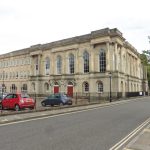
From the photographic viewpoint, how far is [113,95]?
51562mm

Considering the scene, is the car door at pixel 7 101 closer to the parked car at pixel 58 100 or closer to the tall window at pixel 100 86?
the parked car at pixel 58 100

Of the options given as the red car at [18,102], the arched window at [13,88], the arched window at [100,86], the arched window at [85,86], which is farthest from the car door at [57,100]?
the arched window at [13,88]

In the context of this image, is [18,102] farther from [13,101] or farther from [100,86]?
[100,86]

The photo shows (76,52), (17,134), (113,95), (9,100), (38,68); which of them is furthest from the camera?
(38,68)

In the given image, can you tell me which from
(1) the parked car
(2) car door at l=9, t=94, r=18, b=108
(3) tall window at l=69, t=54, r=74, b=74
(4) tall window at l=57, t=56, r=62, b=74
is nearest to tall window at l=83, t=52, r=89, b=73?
(3) tall window at l=69, t=54, r=74, b=74

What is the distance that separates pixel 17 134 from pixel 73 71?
1947 inches

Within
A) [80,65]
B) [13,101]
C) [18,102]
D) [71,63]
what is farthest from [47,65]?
[18,102]

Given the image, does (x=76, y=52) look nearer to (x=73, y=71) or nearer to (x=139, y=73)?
(x=73, y=71)

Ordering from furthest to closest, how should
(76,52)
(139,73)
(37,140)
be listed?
(139,73) < (76,52) < (37,140)

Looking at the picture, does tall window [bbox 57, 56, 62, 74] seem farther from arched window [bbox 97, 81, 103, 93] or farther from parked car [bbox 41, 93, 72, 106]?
parked car [bbox 41, 93, 72, 106]

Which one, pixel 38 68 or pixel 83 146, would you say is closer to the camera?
pixel 83 146

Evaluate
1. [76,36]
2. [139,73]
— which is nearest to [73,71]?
[76,36]

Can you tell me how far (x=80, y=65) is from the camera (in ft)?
190

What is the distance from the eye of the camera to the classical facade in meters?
53.0
